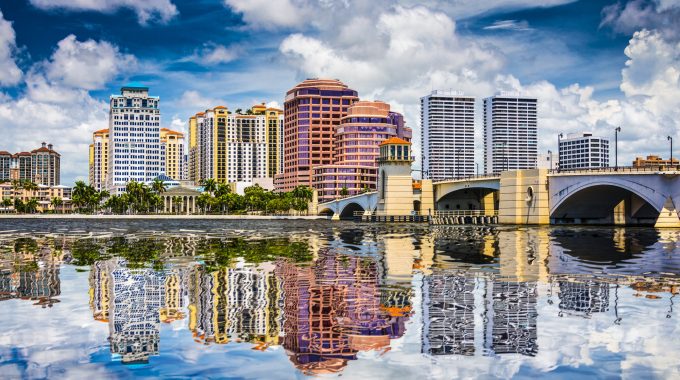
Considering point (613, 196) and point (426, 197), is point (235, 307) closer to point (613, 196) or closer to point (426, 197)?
point (613, 196)

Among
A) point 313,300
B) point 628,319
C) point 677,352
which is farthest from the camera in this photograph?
point 313,300

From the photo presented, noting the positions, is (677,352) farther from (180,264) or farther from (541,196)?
(541,196)

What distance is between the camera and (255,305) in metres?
24.7

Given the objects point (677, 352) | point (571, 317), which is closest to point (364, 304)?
point (571, 317)

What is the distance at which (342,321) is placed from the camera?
846 inches

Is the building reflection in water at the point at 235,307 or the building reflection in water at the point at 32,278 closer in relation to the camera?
the building reflection in water at the point at 235,307

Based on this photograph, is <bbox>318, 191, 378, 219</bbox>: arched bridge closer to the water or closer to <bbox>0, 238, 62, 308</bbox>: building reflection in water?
<bbox>0, 238, 62, 308</bbox>: building reflection in water

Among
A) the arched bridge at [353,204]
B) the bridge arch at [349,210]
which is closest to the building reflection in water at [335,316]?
the arched bridge at [353,204]

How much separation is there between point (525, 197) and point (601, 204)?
12.8 metres

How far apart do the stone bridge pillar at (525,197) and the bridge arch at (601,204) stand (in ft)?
6.03

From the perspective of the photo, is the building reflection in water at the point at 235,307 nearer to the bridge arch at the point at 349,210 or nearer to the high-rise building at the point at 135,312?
the high-rise building at the point at 135,312

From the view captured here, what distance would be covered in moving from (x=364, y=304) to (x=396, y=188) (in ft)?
387

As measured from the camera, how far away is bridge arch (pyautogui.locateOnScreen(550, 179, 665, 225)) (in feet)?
326

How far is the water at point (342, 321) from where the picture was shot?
16547 millimetres
